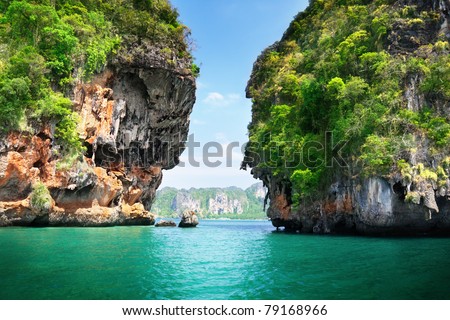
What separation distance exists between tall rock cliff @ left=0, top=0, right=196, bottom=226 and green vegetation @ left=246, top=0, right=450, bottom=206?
1024cm

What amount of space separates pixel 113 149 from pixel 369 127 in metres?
22.1

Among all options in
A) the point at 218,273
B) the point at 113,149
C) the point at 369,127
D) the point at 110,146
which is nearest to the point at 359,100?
the point at 369,127

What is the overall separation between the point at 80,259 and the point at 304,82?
20732 millimetres

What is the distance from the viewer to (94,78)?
102 feet

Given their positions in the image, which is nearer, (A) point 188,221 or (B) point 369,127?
(B) point 369,127

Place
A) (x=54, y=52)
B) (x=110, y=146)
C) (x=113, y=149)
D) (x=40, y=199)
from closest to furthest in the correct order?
(x=40, y=199) < (x=54, y=52) < (x=110, y=146) < (x=113, y=149)

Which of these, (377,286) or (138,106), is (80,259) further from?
(138,106)

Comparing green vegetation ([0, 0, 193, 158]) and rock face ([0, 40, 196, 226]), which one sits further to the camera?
green vegetation ([0, 0, 193, 158])

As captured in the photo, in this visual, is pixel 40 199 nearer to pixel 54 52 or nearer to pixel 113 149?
pixel 113 149

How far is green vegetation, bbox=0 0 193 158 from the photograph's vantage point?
2470 centimetres

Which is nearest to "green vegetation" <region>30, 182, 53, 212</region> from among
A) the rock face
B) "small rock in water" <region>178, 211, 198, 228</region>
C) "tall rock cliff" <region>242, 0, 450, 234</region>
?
the rock face

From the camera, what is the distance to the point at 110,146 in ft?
106

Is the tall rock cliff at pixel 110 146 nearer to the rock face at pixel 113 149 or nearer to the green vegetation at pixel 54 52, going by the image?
the rock face at pixel 113 149

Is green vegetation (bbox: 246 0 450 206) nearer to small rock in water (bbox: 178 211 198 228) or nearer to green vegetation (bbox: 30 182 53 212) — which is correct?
small rock in water (bbox: 178 211 198 228)
